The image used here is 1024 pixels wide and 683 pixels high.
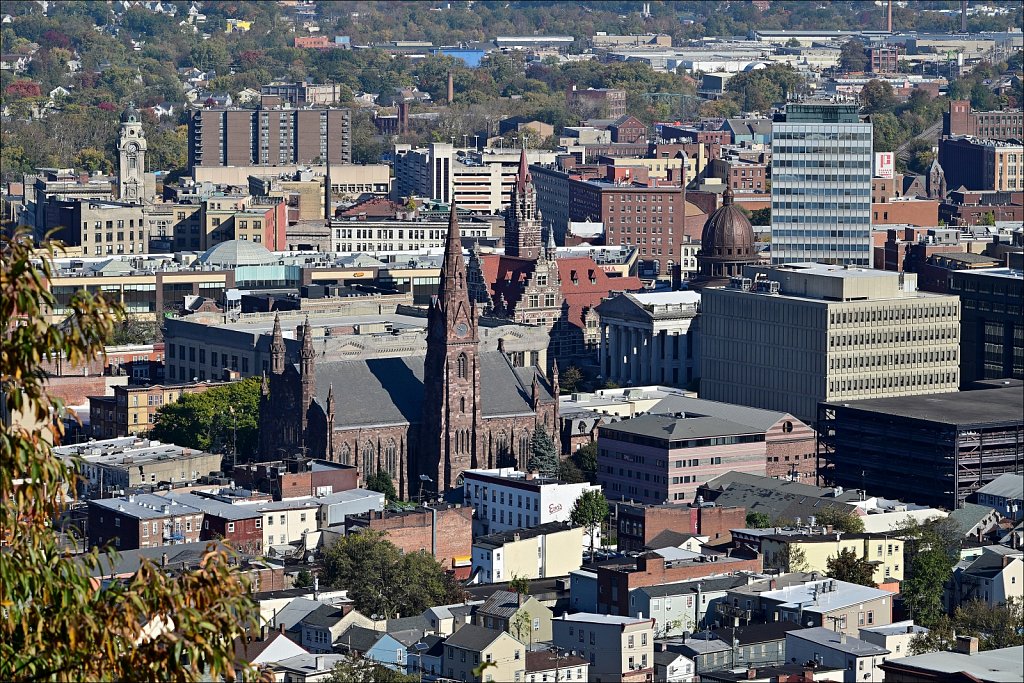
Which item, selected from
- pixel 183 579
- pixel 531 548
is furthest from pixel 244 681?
pixel 531 548

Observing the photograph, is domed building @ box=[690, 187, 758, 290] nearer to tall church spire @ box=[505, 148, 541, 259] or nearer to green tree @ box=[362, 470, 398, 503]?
tall church spire @ box=[505, 148, 541, 259]

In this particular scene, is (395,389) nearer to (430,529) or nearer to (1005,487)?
(430,529)

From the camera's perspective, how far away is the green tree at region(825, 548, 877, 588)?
84.6 m

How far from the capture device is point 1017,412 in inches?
4259

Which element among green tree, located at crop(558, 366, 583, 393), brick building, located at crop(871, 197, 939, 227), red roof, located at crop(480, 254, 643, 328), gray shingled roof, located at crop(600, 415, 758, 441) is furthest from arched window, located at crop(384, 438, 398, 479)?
brick building, located at crop(871, 197, 939, 227)

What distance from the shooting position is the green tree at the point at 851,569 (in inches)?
3332

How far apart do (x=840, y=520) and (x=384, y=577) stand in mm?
16849

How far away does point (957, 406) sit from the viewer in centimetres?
10962

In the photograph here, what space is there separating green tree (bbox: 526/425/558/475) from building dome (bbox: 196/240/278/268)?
58.0 m

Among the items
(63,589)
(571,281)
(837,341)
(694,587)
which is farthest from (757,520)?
(63,589)

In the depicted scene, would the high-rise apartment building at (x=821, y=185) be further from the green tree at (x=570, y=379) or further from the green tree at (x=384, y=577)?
the green tree at (x=384, y=577)

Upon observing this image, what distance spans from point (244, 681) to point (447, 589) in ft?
192

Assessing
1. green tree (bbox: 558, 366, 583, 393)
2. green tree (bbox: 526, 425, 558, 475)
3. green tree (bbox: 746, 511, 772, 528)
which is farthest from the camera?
green tree (bbox: 558, 366, 583, 393)

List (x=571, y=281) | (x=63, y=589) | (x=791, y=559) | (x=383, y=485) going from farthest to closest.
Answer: (x=571, y=281), (x=383, y=485), (x=791, y=559), (x=63, y=589)
